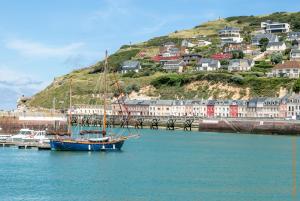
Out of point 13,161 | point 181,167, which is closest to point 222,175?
point 181,167

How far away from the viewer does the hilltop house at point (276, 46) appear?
16150cm

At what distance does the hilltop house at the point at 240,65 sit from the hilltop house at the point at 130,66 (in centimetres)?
2432

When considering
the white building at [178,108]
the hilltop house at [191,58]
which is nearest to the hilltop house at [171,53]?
the hilltop house at [191,58]

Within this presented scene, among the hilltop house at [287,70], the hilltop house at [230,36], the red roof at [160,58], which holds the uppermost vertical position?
the hilltop house at [230,36]

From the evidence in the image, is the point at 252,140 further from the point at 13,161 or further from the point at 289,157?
the point at 13,161

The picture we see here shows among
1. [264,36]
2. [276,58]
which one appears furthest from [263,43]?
[276,58]

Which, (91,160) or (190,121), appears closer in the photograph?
(91,160)

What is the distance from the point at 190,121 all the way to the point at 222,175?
70920 mm

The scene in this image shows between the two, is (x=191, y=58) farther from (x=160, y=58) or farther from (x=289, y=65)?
(x=289, y=65)

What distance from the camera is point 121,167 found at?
189ft

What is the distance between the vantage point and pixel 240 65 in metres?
151

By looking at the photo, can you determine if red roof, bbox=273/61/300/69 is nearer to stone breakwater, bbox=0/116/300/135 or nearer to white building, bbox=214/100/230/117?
white building, bbox=214/100/230/117

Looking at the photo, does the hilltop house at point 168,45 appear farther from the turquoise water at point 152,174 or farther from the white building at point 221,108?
the turquoise water at point 152,174

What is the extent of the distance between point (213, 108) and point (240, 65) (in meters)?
22.2
